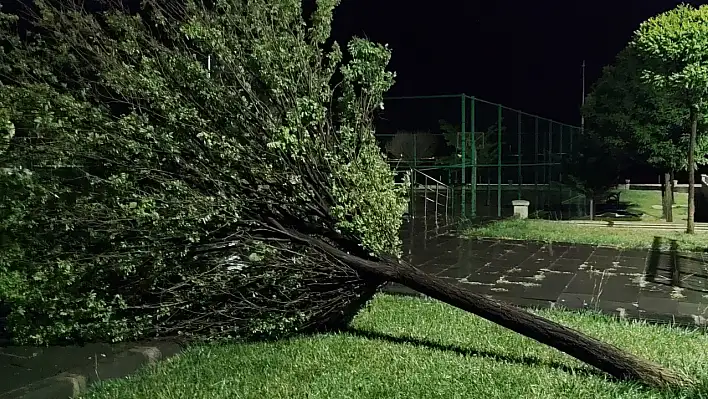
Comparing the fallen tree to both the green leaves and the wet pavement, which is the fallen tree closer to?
the wet pavement

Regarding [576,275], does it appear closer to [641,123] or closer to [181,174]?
[181,174]

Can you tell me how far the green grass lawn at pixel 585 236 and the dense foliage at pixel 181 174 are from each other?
6.03 metres

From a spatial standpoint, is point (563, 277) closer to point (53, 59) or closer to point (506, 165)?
point (53, 59)

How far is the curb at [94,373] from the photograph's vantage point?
3332mm

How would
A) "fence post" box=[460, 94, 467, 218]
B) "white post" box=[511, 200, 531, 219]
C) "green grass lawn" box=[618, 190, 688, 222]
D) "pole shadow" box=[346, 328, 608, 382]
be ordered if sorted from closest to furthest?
1. "pole shadow" box=[346, 328, 608, 382]
2. "fence post" box=[460, 94, 467, 218]
3. "white post" box=[511, 200, 531, 219]
4. "green grass lawn" box=[618, 190, 688, 222]

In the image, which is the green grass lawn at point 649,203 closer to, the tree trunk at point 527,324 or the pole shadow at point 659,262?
the pole shadow at point 659,262

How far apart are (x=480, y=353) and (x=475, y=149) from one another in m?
8.24

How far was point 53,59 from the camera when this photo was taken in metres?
4.06

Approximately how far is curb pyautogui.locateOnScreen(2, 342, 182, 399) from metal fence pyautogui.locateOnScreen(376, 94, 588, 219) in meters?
7.25

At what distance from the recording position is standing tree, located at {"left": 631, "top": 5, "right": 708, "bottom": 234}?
10.4 metres

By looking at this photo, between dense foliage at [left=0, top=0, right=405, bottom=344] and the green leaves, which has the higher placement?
the green leaves

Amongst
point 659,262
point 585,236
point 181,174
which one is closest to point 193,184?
point 181,174

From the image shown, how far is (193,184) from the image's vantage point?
4043mm

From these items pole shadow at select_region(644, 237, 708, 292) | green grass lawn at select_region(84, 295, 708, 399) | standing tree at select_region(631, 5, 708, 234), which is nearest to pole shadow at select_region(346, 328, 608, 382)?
green grass lawn at select_region(84, 295, 708, 399)
